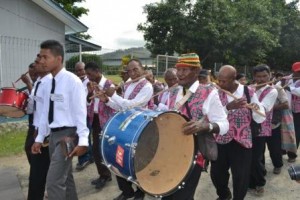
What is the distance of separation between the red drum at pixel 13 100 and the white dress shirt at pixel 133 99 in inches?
44.7

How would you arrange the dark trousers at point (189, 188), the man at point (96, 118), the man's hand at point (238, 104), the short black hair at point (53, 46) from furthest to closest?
the man at point (96, 118)
the man's hand at point (238, 104)
the short black hair at point (53, 46)
the dark trousers at point (189, 188)

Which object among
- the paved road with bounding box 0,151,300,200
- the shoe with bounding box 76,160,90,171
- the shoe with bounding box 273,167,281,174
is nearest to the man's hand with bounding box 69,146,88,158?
the paved road with bounding box 0,151,300,200

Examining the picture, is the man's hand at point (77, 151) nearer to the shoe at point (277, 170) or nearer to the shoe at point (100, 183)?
the shoe at point (100, 183)

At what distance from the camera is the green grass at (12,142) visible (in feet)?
25.9

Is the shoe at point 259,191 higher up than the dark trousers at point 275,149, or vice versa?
the dark trousers at point 275,149

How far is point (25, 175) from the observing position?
21.7ft

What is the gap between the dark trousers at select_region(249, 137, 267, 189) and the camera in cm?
551

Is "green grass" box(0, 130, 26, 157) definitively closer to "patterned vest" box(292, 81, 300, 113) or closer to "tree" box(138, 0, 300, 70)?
"patterned vest" box(292, 81, 300, 113)

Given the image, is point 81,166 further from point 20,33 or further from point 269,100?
point 20,33

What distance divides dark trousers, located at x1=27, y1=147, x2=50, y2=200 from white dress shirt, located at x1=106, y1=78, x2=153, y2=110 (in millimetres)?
1051

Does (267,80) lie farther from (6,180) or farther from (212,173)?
(6,180)

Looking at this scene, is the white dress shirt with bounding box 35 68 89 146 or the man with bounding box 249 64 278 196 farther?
the man with bounding box 249 64 278 196

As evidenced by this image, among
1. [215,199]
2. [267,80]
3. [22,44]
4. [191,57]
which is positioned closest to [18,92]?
[191,57]

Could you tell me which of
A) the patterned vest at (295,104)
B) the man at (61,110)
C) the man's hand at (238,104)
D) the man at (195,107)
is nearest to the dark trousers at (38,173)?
the man at (61,110)
